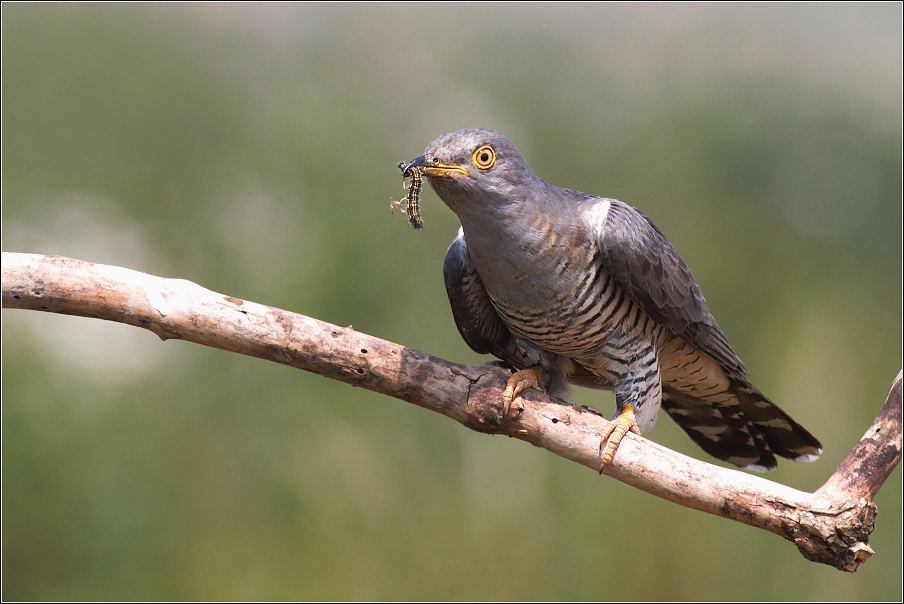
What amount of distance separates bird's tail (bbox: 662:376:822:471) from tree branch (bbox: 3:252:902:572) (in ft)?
2.19

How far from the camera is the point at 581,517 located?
16.2 ft

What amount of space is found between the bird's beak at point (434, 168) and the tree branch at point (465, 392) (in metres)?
0.59

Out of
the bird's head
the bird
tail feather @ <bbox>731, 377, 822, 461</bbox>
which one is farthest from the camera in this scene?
tail feather @ <bbox>731, 377, 822, 461</bbox>

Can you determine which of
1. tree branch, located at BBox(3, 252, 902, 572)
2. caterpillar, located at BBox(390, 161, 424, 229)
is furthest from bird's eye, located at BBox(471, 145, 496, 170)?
tree branch, located at BBox(3, 252, 902, 572)

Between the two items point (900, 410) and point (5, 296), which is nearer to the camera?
point (5, 296)

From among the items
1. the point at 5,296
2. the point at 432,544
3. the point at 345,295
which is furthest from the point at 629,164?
the point at 5,296

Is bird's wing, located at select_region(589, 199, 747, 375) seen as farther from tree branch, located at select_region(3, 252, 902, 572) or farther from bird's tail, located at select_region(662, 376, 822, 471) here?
tree branch, located at select_region(3, 252, 902, 572)

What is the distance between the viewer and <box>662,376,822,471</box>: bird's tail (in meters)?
3.04

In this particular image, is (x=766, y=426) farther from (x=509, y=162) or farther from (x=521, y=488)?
(x=521, y=488)

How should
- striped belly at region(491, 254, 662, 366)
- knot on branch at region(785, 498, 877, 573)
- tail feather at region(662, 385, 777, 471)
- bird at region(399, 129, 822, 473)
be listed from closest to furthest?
knot on branch at region(785, 498, 877, 573), bird at region(399, 129, 822, 473), striped belly at region(491, 254, 662, 366), tail feather at region(662, 385, 777, 471)

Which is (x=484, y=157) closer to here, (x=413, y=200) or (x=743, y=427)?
(x=413, y=200)

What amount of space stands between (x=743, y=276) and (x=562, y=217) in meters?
3.89

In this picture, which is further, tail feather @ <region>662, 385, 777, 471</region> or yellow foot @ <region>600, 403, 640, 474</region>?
tail feather @ <region>662, 385, 777, 471</region>

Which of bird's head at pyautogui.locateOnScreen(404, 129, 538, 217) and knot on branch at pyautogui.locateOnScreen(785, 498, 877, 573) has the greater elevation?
bird's head at pyautogui.locateOnScreen(404, 129, 538, 217)
